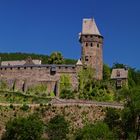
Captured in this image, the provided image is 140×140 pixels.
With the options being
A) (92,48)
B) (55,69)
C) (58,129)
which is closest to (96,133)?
(58,129)

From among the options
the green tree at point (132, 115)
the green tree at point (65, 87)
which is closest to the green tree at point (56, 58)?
the green tree at point (65, 87)

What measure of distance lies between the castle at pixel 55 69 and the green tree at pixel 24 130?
43.0 ft

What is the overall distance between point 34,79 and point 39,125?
1556cm

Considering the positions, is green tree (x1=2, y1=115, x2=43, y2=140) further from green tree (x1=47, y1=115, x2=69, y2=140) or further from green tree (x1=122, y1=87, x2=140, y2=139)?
green tree (x1=122, y1=87, x2=140, y2=139)

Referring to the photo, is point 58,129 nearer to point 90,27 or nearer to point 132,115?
point 132,115

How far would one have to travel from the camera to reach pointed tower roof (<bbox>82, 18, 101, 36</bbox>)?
324 feet

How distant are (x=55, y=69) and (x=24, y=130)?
17495mm

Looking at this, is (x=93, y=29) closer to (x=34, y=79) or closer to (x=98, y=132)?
(x=34, y=79)

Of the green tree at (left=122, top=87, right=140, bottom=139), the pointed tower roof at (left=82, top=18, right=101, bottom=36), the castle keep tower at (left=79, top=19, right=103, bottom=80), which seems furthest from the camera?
the pointed tower roof at (left=82, top=18, right=101, bottom=36)

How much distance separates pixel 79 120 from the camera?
86.2 meters

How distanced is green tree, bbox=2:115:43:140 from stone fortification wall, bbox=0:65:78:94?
13.6m

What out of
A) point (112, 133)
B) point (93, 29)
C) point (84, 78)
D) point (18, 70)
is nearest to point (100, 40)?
point (93, 29)

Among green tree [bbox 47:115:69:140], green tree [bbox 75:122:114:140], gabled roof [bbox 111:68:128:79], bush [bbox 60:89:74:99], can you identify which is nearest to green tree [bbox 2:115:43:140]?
green tree [bbox 47:115:69:140]

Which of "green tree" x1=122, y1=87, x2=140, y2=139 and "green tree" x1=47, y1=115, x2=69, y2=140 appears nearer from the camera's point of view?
"green tree" x1=47, y1=115, x2=69, y2=140
